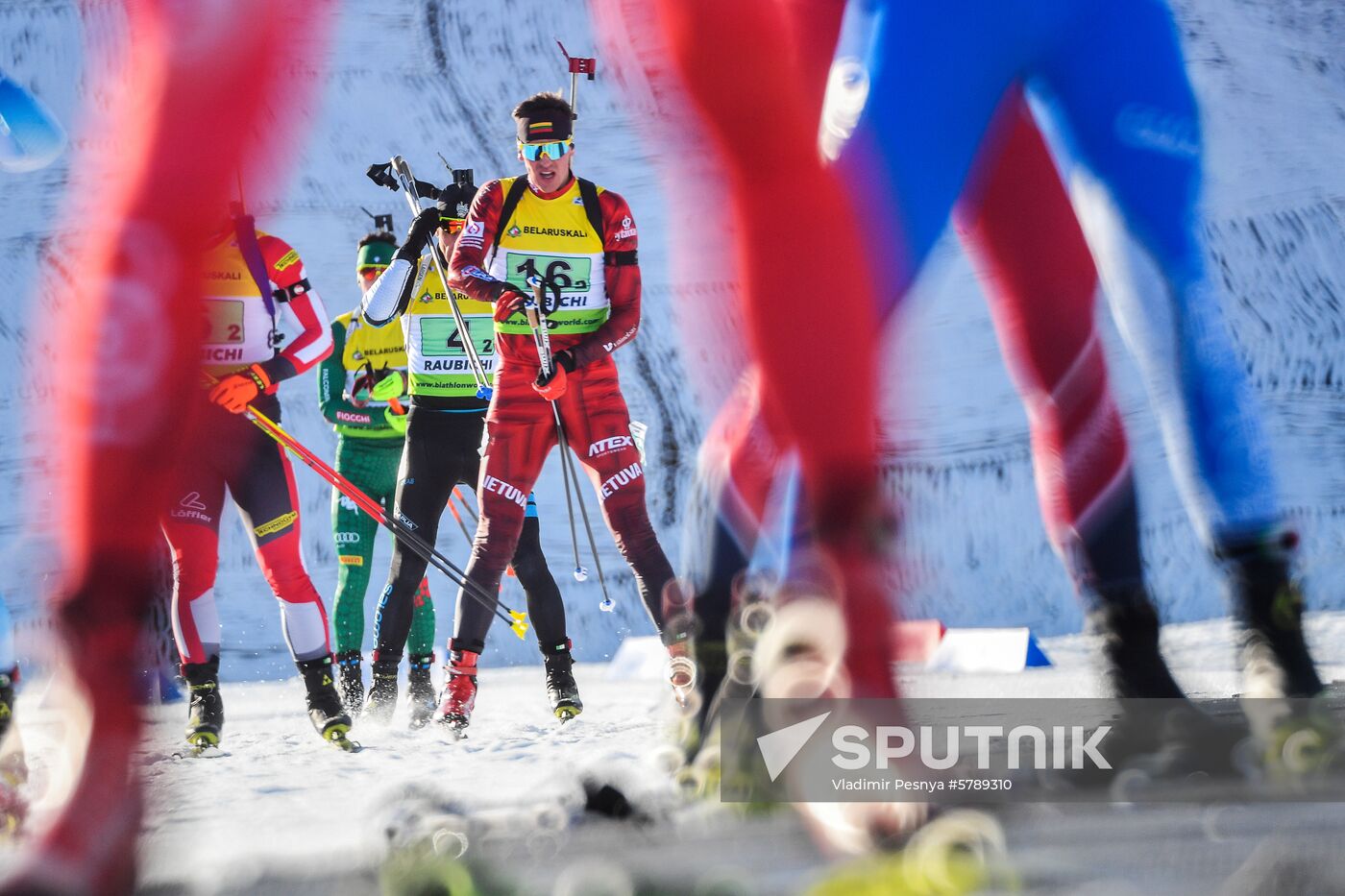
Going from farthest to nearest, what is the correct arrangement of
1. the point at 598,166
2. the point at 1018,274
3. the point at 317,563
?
the point at 598,166 < the point at 317,563 < the point at 1018,274

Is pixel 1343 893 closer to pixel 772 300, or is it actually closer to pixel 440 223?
pixel 772 300

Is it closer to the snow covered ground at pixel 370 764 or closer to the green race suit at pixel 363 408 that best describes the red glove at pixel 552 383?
the snow covered ground at pixel 370 764

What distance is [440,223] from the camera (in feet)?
14.1

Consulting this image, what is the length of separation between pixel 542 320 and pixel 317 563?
395 centimetres

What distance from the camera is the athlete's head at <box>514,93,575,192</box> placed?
3645 millimetres

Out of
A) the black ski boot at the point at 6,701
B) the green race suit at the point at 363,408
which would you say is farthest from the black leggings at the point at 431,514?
the black ski boot at the point at 6,701

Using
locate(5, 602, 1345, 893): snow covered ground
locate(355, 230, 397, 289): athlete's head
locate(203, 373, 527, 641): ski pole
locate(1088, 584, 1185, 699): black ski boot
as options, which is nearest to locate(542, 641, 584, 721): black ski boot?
locate(5, 602, 1345, 893): snow covered ground

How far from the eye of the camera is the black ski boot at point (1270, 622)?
129 cm

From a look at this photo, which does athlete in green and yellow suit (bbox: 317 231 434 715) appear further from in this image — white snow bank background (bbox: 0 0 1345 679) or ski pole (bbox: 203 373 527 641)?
white snow bank background (bbox: 0 0 1345 679)

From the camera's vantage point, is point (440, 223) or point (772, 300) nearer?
point (772, 300)

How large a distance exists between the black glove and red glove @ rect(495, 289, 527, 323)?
672 mm

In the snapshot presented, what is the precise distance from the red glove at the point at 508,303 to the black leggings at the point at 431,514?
601mm

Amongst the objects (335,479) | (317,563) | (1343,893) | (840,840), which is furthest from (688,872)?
(317,563)

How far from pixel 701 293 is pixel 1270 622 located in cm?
589
